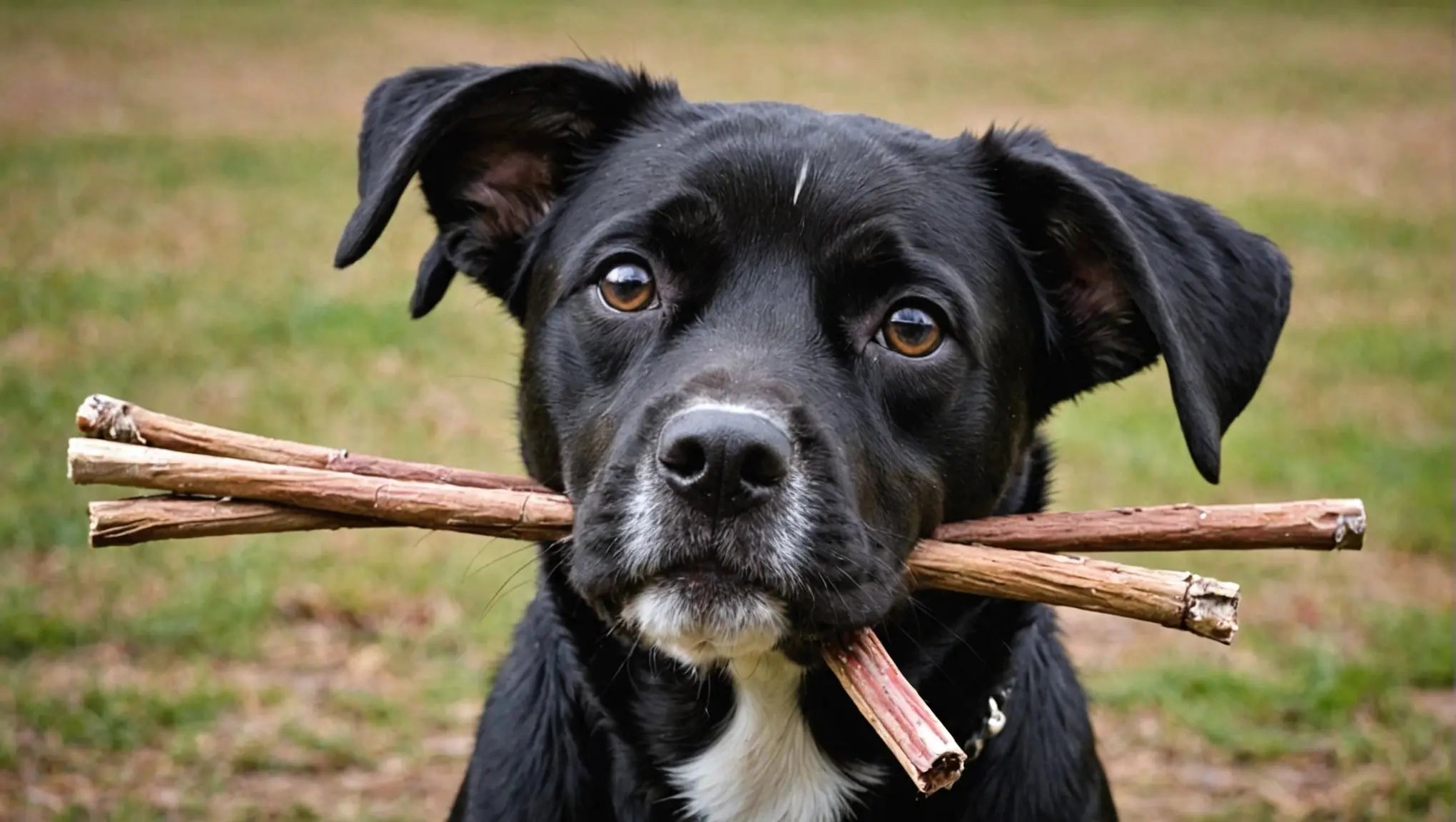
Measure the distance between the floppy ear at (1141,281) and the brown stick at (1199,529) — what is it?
27 cm

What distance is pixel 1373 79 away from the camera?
26203mm

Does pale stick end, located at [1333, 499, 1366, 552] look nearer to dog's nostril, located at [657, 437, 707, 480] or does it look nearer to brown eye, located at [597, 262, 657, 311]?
dog's nostril, located at [657, 437, 707, 480]

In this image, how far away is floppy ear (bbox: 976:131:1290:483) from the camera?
3219 mm

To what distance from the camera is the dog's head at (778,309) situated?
2.87 metres

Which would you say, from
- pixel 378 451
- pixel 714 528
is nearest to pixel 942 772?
pixel 714 528

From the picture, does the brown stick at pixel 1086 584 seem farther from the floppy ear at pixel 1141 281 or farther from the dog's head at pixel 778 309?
the floppy ear at pixel 1141 281

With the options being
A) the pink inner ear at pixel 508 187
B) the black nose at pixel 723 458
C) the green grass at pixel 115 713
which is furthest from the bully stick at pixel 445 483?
the green grass at pixel 115 713

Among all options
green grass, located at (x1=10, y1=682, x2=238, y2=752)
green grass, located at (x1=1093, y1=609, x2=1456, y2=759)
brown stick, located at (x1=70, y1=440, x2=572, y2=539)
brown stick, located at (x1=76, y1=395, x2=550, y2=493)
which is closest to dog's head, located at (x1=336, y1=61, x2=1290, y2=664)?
brown stick, located at (x1=70, y1=440, x2=572, y2=539)

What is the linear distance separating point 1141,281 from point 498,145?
1576 mm

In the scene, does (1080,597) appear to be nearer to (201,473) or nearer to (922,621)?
(922,621)

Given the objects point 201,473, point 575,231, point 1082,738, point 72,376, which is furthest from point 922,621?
point 72,376

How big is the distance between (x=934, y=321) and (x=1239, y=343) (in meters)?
0.66

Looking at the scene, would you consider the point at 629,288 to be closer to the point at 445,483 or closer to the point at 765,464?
the point at 445,483

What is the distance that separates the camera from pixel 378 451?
8.25 meters
